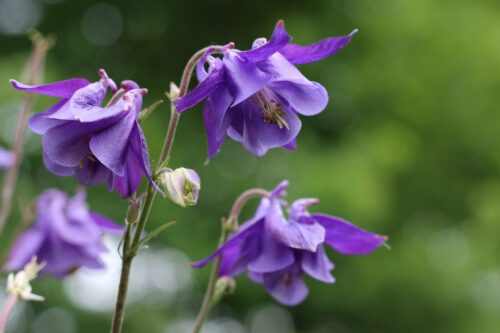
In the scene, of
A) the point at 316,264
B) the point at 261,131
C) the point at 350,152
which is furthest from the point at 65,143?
the point at 350,152

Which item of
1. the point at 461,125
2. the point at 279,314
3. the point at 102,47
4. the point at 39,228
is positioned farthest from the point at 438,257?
the point at 39,228

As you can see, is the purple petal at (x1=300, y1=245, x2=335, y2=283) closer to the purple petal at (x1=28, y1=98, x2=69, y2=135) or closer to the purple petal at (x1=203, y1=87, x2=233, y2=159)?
the purple petal at (x1=203, y1=87, x2=233, y2=159)

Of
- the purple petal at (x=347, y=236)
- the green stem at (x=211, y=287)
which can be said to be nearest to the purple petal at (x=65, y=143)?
the green stem at (x=211, y=287)

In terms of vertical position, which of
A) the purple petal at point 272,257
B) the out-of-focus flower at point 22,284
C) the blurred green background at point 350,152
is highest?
the out-of-focus flower at point 22,284

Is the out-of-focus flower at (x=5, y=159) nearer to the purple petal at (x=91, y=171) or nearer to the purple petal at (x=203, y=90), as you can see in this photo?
the purple petal at (x=91, y=171)

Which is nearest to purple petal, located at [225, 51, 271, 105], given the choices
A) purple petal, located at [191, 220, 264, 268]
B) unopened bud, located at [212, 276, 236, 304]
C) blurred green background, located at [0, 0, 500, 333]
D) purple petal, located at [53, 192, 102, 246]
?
purple petal, located at [191, 220, 264, 268]

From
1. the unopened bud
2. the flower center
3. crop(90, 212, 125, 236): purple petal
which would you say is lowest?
crop(90, 212, 125, 236): purple petal

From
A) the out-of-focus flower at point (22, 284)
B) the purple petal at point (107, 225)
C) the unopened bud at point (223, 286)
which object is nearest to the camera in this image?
the out-of-focus flower at point (22, 284)
